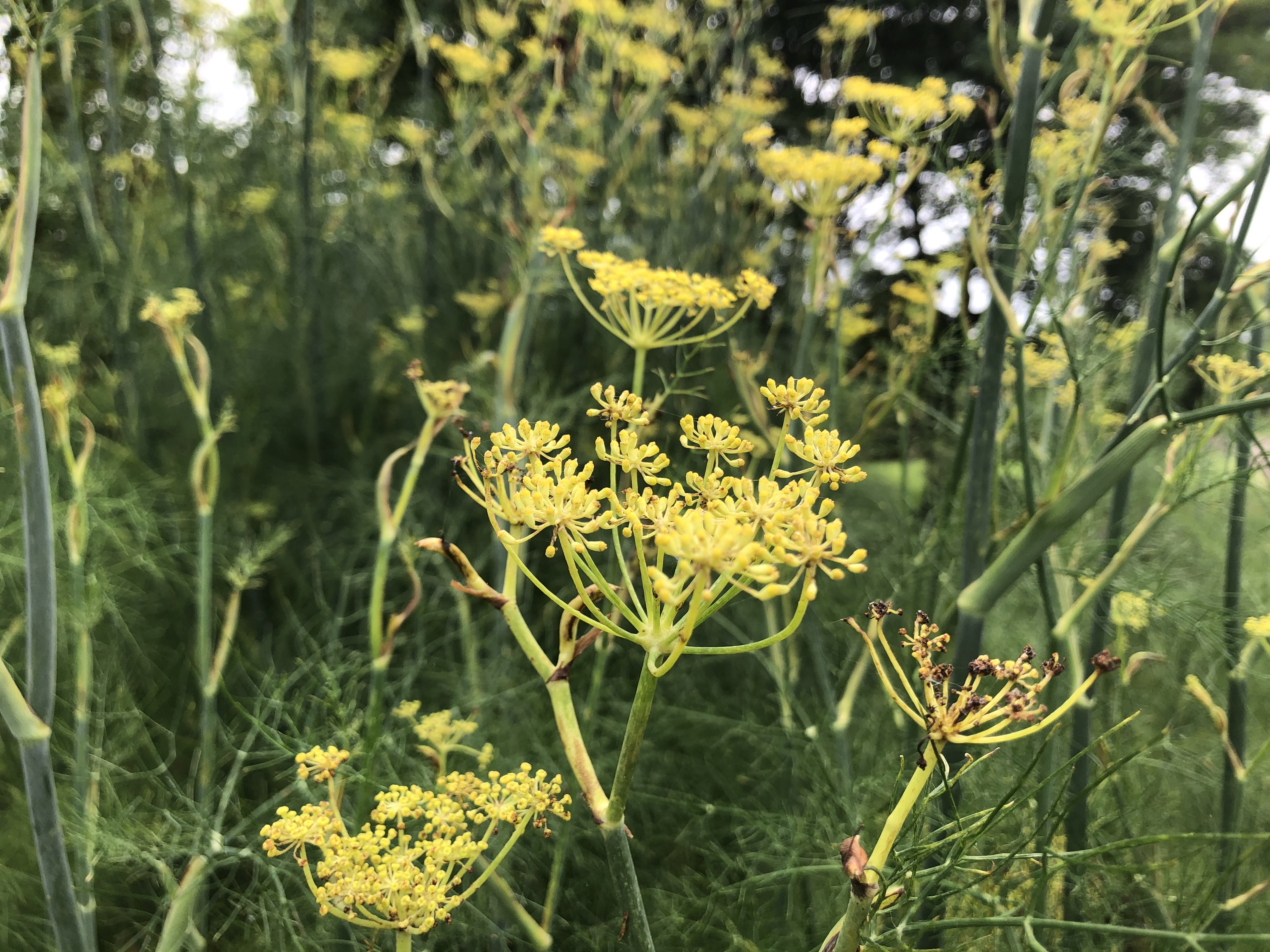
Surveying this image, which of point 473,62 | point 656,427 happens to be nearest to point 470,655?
point 656,427

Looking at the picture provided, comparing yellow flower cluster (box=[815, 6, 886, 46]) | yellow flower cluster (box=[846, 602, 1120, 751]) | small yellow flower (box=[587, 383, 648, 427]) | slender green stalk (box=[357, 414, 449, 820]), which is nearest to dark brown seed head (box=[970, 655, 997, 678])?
yellow flower cluster (box=[846, 602, 1120, 751])

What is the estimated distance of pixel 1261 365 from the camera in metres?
0.81

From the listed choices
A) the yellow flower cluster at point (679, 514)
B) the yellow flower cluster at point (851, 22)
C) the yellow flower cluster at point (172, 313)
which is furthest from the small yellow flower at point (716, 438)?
the yellow flower cluster at point (851, 22)

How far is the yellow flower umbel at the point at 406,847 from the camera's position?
431mm

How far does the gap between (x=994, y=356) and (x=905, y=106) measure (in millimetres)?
400

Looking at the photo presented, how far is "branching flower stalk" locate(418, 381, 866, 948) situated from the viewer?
34cm

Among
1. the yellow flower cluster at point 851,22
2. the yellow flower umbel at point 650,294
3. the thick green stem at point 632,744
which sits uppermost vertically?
the yellow flower cluster at point 851,22

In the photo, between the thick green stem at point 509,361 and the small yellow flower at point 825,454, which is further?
the thick green stem at point 509,361

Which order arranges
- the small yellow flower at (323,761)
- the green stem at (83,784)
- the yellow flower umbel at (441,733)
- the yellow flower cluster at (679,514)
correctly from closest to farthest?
the yellow flower cluster at (679,514), the small yellow flower at (323,761), the yellow flower umbel at (441,733), the green stem at (83,784)

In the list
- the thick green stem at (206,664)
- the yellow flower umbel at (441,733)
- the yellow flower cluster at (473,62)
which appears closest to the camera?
the yellow flower umbel at (441,733)

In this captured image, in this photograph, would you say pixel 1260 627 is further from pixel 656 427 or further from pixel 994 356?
pixel 656 427

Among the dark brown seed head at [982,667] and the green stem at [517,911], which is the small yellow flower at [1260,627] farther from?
Answer: the green stem at [517,911]

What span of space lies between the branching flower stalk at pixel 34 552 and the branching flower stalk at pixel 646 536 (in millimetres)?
323

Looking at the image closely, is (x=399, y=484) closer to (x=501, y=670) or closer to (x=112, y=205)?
(x=112, y=205)
